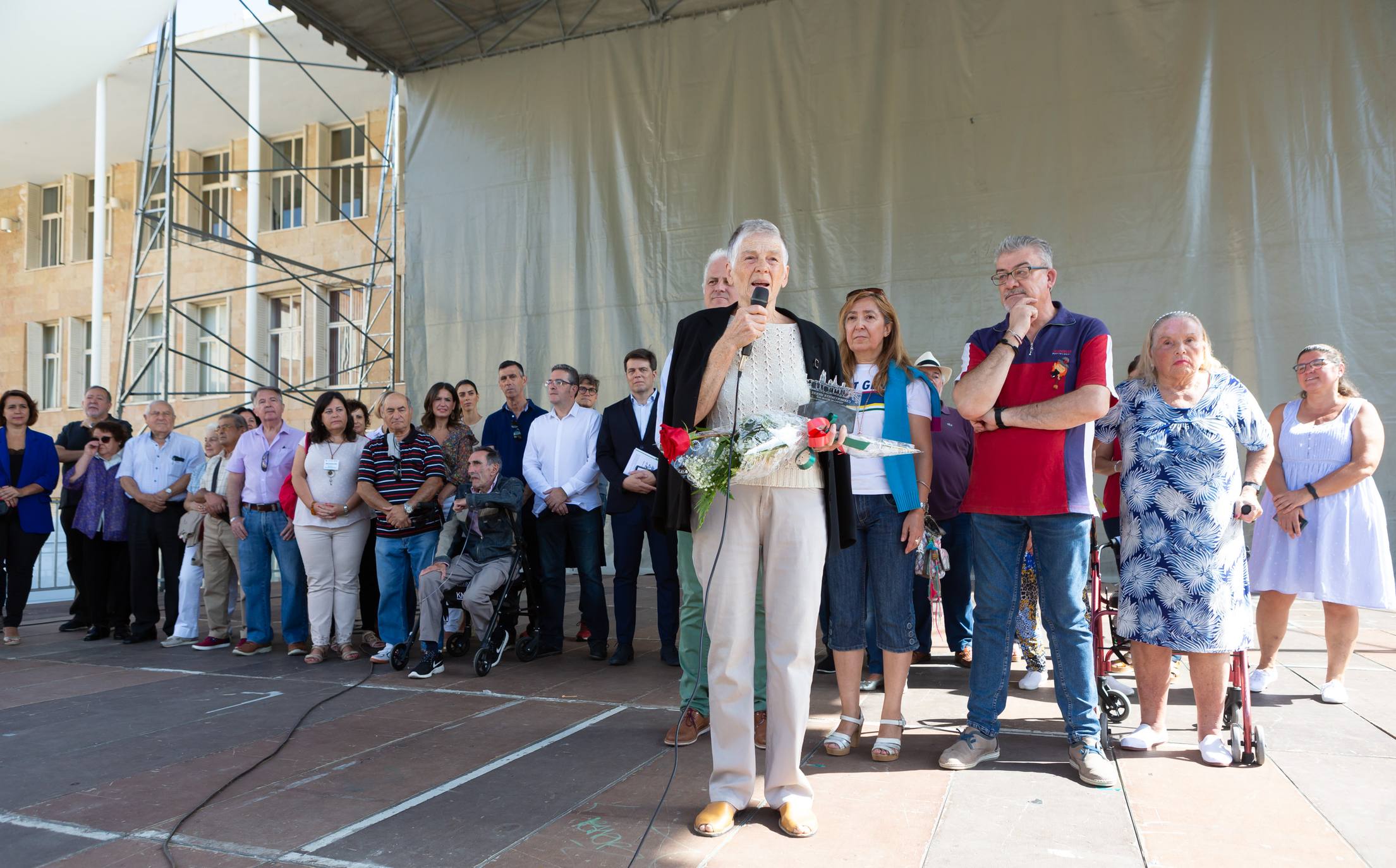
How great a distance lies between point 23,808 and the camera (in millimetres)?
2869

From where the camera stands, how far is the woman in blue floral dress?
3.06m

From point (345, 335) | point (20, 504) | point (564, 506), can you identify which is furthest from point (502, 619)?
point (345, 335)

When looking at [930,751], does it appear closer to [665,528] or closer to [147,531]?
[665,528]

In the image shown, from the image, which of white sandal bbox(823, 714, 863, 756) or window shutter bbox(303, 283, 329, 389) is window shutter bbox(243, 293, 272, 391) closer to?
window shutter bbox(303, 283, 329, 389)

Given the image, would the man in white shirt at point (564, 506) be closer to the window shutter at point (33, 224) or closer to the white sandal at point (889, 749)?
the white sandal at point (889, 749)

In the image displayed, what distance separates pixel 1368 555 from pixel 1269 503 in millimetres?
460

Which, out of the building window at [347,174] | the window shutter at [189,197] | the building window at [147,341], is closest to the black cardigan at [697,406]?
the building window at [347,174]

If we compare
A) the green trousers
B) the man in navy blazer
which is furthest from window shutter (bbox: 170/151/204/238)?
the green trousers

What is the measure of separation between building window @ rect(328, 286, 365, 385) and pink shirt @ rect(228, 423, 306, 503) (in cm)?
982

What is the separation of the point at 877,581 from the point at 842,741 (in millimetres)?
571

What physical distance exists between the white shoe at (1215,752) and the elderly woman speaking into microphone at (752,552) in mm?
1447

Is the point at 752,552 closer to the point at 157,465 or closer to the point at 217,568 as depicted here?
the point at 217,568

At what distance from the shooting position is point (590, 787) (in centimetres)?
292

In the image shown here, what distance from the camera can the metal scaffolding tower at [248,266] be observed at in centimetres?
948
